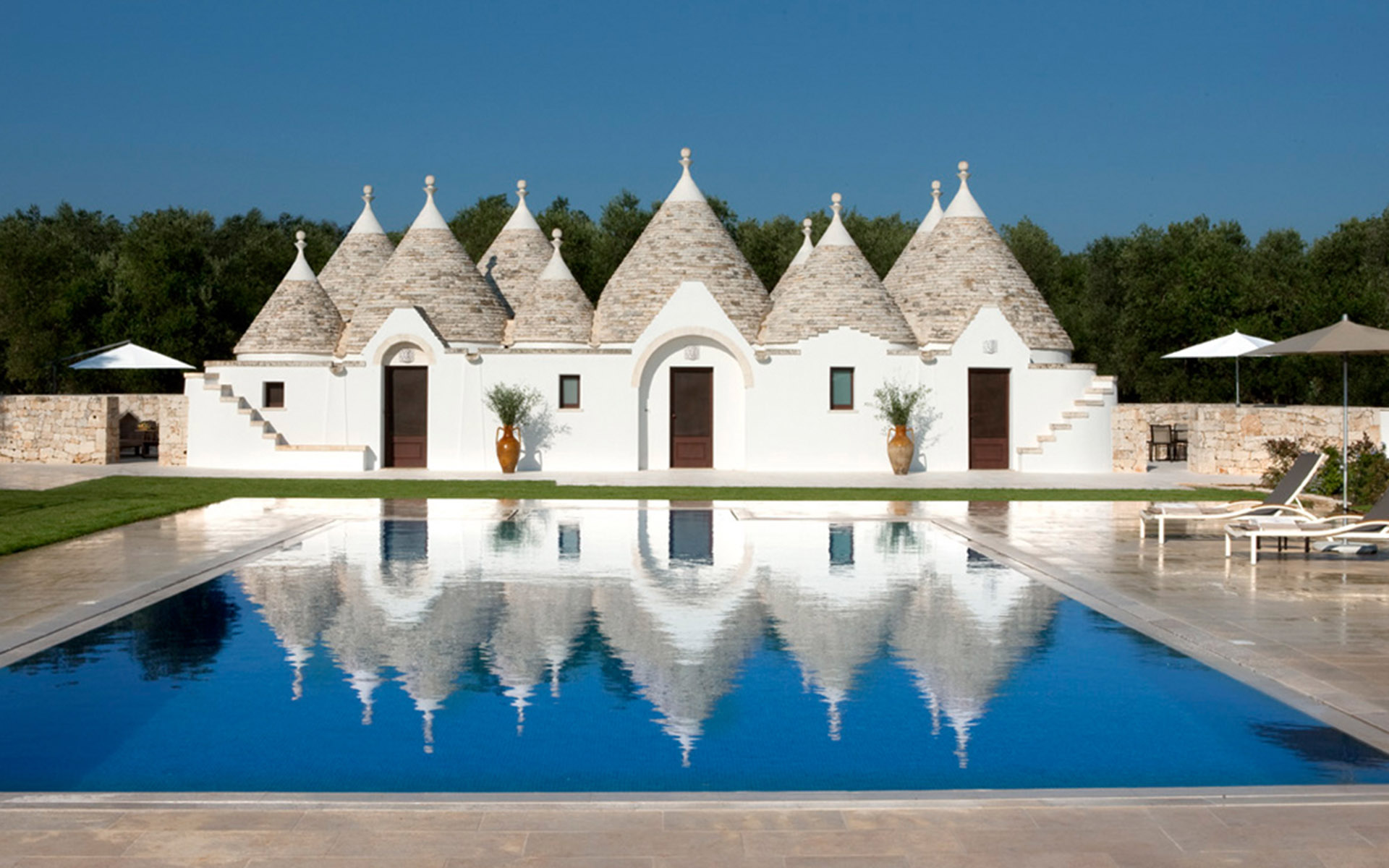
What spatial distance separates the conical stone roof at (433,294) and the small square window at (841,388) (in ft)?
28.9

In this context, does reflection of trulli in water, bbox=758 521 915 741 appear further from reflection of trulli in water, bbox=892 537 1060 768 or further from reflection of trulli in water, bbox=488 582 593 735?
reflection of trulli in water, bbox=488 582 593 735

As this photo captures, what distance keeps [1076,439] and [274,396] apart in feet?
64.2

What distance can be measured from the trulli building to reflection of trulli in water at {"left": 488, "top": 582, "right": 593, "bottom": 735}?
2049 centimetres

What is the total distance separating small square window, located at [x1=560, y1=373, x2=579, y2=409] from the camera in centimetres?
3388

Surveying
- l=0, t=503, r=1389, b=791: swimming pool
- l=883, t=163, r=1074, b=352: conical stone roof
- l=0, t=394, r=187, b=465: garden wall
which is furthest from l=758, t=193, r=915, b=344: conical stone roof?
l=0, t=503, r=1389, b=791: swimming pool

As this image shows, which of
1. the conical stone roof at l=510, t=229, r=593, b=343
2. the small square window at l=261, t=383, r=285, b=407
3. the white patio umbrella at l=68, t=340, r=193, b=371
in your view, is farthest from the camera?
the white patio umbrella at l=68, t=340, r=193, b=371

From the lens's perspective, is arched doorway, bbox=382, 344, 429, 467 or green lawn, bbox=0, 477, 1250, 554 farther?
arched doorway, bbox=382, 344, 429, 467

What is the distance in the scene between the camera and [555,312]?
34.9 m

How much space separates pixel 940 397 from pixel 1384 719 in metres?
26.1

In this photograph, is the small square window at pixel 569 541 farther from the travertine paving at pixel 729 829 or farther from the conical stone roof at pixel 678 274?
the conical stone roof at pixel 678 274

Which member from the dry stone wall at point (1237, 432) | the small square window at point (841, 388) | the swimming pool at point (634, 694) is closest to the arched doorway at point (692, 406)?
the small square window at point (841, 388)

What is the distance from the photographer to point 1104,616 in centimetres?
1155

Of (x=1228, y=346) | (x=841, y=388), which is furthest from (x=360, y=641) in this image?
(x=1228, y=346)

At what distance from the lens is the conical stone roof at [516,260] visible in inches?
1548
